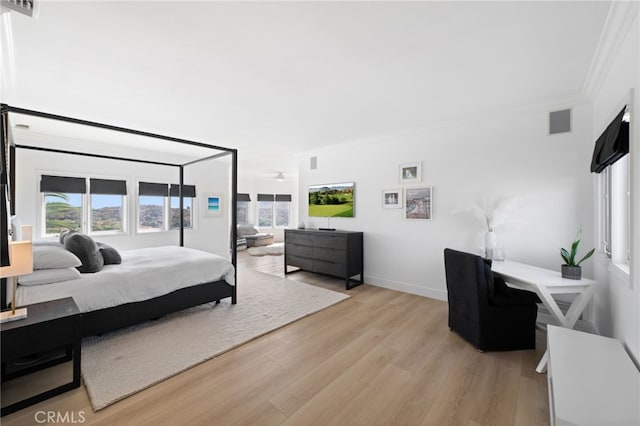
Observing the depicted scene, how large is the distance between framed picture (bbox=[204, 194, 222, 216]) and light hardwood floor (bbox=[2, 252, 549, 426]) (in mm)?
4656

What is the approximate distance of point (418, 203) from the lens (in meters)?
4.04

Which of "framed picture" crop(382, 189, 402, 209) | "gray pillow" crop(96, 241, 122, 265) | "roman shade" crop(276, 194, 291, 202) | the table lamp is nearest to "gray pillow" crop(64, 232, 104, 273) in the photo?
"gray pillow" crop(96, 241, 122, 265)

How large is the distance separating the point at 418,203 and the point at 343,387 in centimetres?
289

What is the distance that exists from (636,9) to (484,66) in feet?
2.81

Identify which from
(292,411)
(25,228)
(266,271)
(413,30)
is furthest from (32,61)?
(266,271)

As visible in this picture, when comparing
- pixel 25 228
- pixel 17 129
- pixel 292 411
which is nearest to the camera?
pixel 292 411

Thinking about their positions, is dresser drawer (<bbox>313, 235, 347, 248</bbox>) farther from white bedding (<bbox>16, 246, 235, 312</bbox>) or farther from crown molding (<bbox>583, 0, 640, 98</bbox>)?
crown molding (<bbox>583, 0, 640, 98</bbox>)

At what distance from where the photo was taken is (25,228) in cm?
336

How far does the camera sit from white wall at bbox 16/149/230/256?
429cm

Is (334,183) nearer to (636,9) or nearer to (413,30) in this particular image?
(413,30)

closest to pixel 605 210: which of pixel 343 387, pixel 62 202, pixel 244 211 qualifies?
pixel 343 387

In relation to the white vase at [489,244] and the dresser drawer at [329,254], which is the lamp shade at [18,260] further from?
the white vase at [489,244]

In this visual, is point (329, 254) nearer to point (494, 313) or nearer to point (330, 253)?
point (330, 253)

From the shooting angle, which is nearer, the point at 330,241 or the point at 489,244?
the point at 489,244
